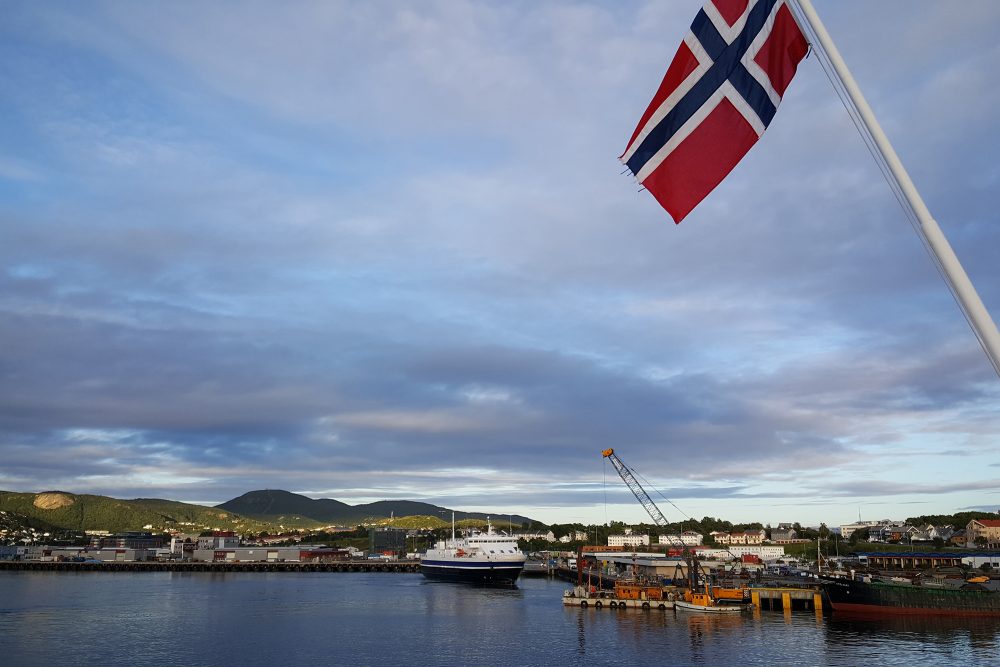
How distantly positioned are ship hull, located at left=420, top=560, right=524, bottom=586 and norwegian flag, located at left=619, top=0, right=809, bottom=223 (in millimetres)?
111528

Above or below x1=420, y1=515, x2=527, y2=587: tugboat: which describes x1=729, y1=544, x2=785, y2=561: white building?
below

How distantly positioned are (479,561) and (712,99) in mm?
114534

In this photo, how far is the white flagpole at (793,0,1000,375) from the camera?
332 inches

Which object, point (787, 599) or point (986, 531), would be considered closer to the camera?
point (787, 599)

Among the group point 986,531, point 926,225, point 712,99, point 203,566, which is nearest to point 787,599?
point 712,99

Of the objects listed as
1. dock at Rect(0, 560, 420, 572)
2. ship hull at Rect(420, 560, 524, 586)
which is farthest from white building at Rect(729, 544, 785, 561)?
ship hull at Rect(420, 560, 524, 586)

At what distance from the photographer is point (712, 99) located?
12.0m

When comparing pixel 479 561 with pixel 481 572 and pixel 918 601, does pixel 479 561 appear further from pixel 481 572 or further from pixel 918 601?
pixel 918 601

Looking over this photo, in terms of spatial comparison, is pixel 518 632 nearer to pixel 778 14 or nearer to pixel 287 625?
pixel 287 625

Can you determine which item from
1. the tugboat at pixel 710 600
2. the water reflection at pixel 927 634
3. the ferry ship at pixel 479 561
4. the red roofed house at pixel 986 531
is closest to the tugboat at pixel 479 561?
the ferry ship at pixel 479 561

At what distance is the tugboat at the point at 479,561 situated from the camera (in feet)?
386

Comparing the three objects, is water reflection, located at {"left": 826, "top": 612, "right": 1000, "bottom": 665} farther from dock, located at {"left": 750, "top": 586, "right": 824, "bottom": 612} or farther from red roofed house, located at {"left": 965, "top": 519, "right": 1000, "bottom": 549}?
red roofed house, located at {"left": 965, "top": 519, "right": 1000, "bottom": 549}

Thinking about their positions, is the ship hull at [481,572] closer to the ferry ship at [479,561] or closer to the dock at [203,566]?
the ferry ship at [479,561]

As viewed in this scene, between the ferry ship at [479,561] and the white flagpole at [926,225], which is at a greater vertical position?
the white flagpole at [926,225]
